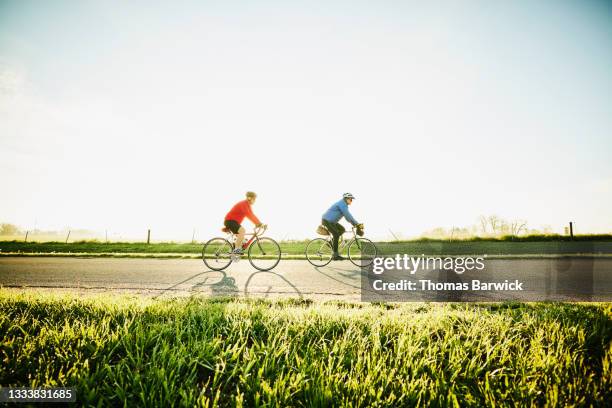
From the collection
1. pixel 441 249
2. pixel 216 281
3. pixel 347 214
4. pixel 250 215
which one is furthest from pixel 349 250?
pixel 441 249

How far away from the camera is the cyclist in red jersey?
8.21m

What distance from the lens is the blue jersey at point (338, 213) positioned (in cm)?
931

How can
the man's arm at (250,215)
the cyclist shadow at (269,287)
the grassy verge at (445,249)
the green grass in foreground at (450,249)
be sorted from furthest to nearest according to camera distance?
the green grass in foreground at (450,249) → the grassy verge at (445,249) → the man's arm at (250,215) → the cyclist shadow at (269,287)

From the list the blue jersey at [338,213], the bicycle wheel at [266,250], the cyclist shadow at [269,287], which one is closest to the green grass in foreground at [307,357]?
the cyclist shadow at [269,287]

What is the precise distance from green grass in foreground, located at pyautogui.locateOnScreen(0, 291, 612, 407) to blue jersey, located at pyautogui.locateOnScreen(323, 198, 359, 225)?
5921mm

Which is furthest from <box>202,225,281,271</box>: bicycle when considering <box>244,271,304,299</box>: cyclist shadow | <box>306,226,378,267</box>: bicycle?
<box>306,226,378,267</box>: bicycle

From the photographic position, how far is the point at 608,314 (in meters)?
3.48

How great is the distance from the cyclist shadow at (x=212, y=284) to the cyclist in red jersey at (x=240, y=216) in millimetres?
1318

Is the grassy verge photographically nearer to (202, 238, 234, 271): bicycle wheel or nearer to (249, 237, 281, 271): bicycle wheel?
(249, 237, 281, 271): bicycle wheel

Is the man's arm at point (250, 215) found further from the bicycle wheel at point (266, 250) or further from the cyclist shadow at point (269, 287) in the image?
the cyclist shadow at point (269, 287)

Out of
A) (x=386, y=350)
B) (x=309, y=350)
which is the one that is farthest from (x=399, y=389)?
(x=309, y=350)

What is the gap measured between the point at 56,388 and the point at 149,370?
1.96 feet

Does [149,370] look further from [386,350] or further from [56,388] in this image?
[386,350]

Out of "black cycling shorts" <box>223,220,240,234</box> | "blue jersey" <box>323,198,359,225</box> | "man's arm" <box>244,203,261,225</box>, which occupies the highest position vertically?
"blue jersey" <box>323,198,359,225</box>
